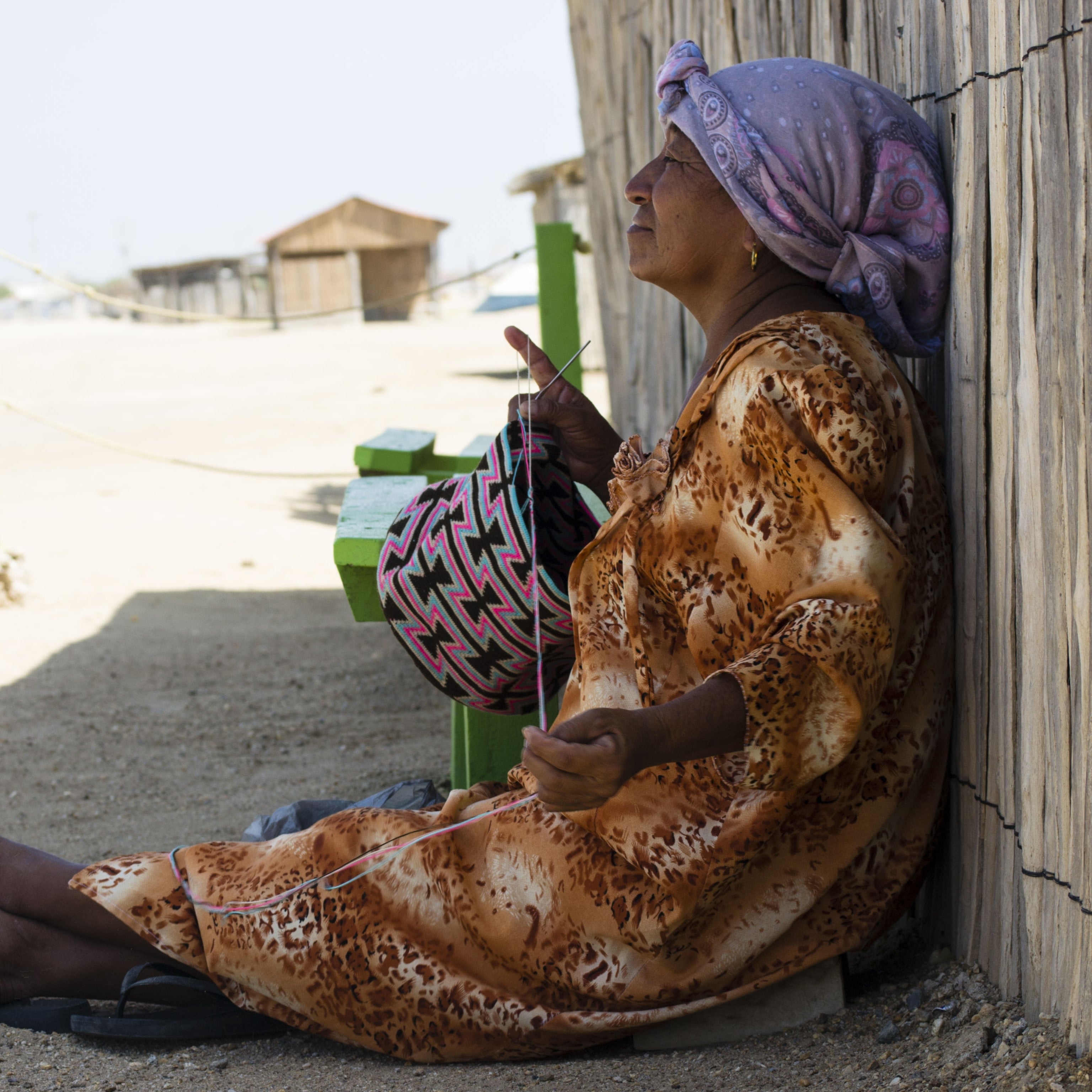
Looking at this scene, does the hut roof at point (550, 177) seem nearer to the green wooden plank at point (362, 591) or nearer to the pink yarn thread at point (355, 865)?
the green wooden plank at point (362, 591)

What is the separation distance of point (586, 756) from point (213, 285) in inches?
1293

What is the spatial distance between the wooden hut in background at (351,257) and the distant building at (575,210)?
10538mm

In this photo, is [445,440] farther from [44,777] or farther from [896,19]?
[896,19]

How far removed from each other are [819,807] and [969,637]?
0.35 m

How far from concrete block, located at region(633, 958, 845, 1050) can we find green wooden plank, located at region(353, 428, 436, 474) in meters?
2.10

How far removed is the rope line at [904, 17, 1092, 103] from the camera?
1.43 meters

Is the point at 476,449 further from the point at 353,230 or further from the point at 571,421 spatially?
the point at 353,230

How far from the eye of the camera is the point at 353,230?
2769 centimetres

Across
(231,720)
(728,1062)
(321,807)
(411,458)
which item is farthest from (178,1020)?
(231,720)

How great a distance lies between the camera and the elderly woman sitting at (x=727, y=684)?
1.58m

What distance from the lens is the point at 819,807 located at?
5.81 feet

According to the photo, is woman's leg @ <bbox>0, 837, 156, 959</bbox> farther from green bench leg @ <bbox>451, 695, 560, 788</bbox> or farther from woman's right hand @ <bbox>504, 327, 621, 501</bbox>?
woman's right hand @ <bbox>504, 327, 621, 501</bbox>

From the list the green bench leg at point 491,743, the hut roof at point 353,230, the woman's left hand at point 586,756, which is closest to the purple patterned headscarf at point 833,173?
the woman's left hand at point 586,756

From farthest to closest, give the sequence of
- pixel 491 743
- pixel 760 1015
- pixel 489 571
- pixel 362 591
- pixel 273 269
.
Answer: pixel 273 269
pixel 491 743
pixel 362 591
pixel 489 571
pixel 760 1015
